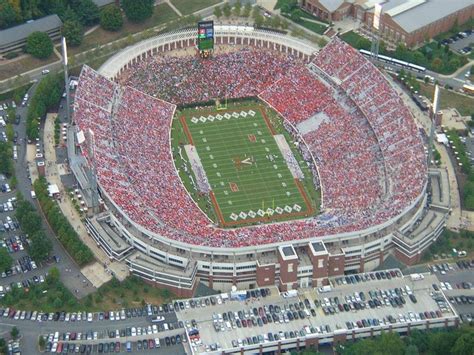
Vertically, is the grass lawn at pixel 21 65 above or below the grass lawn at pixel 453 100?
above

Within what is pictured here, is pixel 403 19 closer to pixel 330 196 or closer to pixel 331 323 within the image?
pixel 330 196

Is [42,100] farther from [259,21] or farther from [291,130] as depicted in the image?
[259,21]

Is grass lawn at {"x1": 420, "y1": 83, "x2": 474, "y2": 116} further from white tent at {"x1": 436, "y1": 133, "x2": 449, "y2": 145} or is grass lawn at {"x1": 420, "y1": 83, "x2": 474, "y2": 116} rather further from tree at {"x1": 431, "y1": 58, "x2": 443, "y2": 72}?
white tent at {"x1": 436, "y1": 133, "x2": 449, "y2": 145}

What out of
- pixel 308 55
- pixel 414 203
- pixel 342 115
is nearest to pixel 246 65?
pixel 308 55

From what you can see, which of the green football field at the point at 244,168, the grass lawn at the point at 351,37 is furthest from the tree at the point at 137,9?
the grass lawn at the point at 351,37

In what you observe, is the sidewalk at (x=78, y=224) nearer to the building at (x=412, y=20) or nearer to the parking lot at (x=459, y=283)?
the parking lot at (x=459, y=283)

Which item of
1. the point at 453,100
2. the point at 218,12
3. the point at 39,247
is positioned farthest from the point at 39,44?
the point at 453,100
